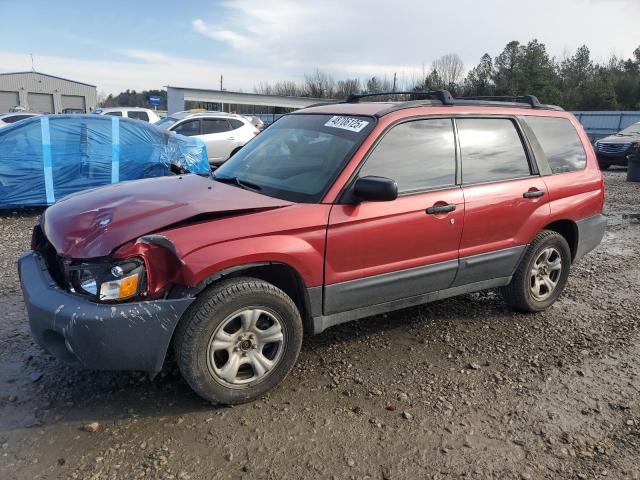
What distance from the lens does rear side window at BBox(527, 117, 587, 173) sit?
442 centimetres

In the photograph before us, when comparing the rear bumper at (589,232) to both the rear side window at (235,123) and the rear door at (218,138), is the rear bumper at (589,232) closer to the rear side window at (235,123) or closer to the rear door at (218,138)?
the rear door at (218,138)

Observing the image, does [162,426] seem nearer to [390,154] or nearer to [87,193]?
[87,193]

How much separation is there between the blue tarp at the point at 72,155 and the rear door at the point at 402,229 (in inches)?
257

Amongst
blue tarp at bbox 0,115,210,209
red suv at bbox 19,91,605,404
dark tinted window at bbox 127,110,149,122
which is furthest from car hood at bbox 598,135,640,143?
dark tinted window at bbox 127,110,149,122

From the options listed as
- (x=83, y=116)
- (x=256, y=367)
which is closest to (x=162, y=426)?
(x=256, y=367)

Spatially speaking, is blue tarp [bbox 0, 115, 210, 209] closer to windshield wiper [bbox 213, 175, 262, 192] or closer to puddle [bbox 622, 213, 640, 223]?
windshield wiper [bbox 213, 175, 262, 192]

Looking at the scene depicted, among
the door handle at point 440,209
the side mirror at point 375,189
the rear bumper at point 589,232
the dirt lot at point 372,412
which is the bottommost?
the dirt lot at point 372,412

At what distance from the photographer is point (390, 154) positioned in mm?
3541

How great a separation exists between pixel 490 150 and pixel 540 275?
1.29m

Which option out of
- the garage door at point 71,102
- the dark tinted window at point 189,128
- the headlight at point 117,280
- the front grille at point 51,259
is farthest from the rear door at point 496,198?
the garage door at point 71,102

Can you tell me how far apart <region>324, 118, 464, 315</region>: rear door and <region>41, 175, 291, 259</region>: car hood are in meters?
0.54

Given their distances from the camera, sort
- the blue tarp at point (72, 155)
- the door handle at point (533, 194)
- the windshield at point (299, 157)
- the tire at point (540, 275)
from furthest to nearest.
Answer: the blue tarp at point (72, 155) → the tire at point (540, 275) → the door handle at point (533, 194) → the windshield at point (299, 157)

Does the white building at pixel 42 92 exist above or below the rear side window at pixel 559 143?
above

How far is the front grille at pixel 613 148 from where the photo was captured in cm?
1675
